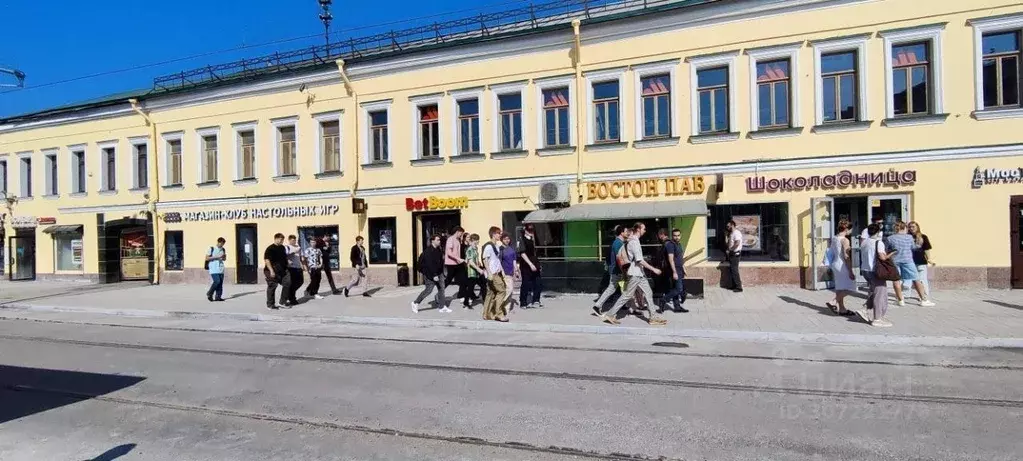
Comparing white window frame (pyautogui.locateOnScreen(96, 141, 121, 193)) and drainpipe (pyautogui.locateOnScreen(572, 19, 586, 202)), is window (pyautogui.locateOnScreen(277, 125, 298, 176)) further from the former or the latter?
drainpipe (pyautogui.locateOnScreen(572, 19, 586, 202))

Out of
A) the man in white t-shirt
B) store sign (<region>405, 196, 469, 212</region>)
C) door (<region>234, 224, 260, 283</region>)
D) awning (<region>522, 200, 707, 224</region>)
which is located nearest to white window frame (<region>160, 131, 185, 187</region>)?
door (<region>234, 224, 260, 283</region>)

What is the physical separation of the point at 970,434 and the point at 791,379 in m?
1.94

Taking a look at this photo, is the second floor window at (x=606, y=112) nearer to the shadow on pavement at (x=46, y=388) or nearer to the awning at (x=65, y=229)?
the shadow on pavement at (x=46, y=388)

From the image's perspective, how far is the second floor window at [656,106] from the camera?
619 inches

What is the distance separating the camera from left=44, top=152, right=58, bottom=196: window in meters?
24.2

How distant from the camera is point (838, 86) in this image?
14.3m

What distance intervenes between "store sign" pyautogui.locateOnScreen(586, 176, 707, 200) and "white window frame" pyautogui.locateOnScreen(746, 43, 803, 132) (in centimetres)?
187

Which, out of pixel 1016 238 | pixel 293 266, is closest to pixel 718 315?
pixel 1016 238

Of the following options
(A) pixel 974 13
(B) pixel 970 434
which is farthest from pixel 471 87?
(B) pixel 970 434

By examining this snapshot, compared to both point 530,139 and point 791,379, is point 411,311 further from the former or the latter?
point 791,379

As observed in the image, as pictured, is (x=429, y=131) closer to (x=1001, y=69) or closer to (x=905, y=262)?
(x=905, y=262)

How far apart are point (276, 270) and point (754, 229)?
36.7 ft

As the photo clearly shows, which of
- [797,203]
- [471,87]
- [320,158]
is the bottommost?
[797,203]

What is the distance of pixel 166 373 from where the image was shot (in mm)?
7469
